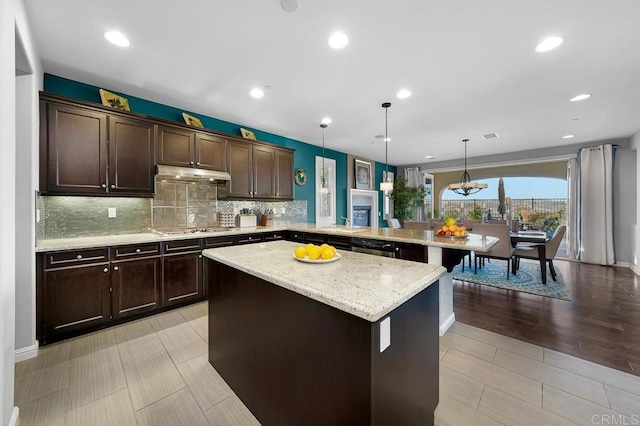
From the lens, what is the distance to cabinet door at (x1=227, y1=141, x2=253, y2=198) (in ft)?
13.2

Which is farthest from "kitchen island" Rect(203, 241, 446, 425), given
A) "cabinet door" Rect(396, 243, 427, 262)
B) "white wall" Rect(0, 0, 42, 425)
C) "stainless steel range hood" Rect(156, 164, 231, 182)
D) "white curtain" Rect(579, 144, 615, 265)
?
"white curtain" Rect(579, 144, 615, 265)

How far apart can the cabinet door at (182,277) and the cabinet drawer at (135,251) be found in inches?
6.2

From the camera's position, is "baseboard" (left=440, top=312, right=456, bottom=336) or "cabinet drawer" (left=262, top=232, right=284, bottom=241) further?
"cabinet drawer" (left=262, top=232, right=284, bottom=241)

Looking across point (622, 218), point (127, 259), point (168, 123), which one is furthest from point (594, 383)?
point (622, 218)

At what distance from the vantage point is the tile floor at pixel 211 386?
5.08 ft

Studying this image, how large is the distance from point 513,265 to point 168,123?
6236 millimetres

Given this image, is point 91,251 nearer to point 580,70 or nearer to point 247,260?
point 247,260

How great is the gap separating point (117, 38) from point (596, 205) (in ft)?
28.1

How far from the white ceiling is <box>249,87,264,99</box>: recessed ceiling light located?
0.26 ft

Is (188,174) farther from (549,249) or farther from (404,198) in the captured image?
(404,198)

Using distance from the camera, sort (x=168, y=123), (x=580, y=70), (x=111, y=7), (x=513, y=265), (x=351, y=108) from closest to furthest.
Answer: (x=111, y=7) → (x=580, y=70) → (x=168, y=123) → (x=351, y=108) → (x=513, y=265)

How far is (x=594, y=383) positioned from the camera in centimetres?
182

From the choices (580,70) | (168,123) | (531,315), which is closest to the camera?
(580,70)

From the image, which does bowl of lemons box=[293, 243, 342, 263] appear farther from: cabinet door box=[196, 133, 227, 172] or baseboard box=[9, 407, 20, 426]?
cabinet door box=[196, 133, 227, 172]
